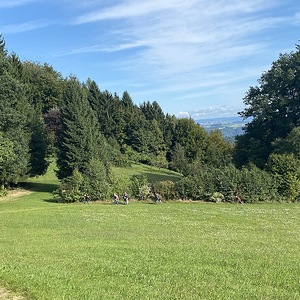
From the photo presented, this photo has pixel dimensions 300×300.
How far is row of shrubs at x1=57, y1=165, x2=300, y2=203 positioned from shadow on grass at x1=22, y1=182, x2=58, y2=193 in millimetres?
13303

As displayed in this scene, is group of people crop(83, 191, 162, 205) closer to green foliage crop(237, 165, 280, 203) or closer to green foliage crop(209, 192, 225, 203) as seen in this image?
green foliage crop(209, 192, 225, 203)

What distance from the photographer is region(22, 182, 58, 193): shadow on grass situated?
53406 mm

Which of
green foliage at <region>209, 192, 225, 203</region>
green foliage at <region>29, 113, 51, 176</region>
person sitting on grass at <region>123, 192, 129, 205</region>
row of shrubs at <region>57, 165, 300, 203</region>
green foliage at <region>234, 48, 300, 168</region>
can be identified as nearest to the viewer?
person sitting on grass at <region>123, 192, 129, 205</region>

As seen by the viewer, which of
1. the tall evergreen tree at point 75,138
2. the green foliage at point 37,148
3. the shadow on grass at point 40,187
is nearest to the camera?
the tall evergreen tree at point 75,138

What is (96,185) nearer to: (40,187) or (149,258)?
(40,187)

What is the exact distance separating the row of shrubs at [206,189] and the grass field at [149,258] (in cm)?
1521

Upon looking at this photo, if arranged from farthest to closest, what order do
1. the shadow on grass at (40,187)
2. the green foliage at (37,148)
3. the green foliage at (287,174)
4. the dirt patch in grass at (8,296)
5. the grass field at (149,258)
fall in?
the green foliage at (37,148) → the shadow on grass at (40,187) → the green foliage at (287,174) → the grass field at (149,258) → the dirt patch in grass at (8,296)

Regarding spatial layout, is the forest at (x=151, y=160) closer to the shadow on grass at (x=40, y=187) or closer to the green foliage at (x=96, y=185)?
the green foliage at (x=96, y=185)

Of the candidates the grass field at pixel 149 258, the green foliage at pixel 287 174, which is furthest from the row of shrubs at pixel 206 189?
the grass field at pixel 149 258

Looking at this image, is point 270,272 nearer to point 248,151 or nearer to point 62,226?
point 62,226

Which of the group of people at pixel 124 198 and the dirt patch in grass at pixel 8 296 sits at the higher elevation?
the dirt patch in grass at pixel 8 296

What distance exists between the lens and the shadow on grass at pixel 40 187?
53.4 meters

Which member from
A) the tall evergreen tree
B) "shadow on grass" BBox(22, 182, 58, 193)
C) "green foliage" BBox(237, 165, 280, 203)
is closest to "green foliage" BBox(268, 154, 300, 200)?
"green foliage" BBox(237, 165, 280, 203)

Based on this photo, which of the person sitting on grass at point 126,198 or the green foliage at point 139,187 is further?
the green foliage at point 139,187
